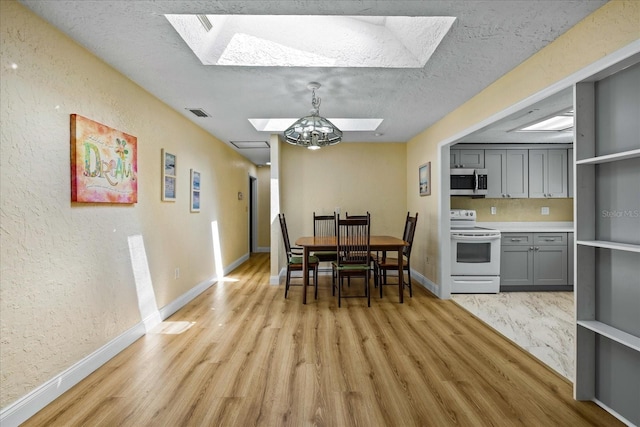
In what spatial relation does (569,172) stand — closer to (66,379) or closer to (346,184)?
(346,184)

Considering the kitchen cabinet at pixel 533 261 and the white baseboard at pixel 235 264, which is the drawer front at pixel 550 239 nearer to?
the kitchen cabinet at pixel 533 261

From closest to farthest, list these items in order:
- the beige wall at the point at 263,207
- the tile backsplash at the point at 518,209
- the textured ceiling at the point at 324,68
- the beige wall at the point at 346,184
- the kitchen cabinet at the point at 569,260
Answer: the textured ceiling at the point at 324,68, the kitchen cabinet at the point at 569,260, the tile backsplash at the point at 518,209, the beige wall at the point at 346,184, the beige wall at the point at 263,207

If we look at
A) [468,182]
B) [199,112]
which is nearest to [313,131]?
[199,112]

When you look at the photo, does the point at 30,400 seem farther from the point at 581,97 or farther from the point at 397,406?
the point at 581,97

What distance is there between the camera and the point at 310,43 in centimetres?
253

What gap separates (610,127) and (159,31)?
282 centimetres

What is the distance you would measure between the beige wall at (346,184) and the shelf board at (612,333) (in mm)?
3767

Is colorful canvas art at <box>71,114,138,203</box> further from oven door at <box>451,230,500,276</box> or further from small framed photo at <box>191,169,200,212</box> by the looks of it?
oven door at <box>451,230,500,276</box>

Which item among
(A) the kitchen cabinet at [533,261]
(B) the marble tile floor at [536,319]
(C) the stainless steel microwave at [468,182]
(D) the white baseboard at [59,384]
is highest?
(C) the stainless steel microwave at [468,182]

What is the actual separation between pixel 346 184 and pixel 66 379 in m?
4.43

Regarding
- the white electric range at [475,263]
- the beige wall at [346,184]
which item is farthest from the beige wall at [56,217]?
the white electric range at [475,263]

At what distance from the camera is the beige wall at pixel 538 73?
1.69m

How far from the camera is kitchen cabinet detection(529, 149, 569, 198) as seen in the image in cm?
489

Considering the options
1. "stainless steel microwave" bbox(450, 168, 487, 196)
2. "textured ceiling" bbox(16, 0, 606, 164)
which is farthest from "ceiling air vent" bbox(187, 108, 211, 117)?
"stainless steel microwave" bbox(450, 168, 487, 196)
